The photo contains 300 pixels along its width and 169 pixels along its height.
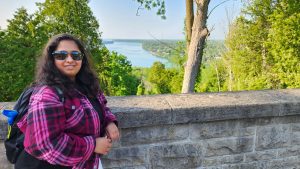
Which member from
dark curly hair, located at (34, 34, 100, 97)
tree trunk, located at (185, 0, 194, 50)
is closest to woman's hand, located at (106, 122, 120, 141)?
dark curly hair, located at (34, 34, 100, 97)

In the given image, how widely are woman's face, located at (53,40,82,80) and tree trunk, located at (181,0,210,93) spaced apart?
17.1 ft

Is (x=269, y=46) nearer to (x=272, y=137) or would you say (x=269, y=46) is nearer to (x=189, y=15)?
(x=189, y=15)

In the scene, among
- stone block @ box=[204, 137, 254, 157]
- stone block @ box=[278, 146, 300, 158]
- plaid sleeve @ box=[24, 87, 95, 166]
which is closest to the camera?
plaid sleeve @ box=[24, 87, 95, 166]

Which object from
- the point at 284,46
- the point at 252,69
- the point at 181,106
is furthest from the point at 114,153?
the point at 252,69

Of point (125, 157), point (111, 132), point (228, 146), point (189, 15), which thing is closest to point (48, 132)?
point (111, 132)

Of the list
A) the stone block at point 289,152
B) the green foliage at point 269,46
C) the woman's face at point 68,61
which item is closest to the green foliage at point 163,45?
the green foliage at point 269,46

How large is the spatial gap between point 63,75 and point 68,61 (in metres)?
Result: 0.08

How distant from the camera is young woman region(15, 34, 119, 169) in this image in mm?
1358

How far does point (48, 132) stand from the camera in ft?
4.43

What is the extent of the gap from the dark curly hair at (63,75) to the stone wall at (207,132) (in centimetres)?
42

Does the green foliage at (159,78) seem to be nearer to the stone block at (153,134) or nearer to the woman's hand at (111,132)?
the stone block at (153,134)

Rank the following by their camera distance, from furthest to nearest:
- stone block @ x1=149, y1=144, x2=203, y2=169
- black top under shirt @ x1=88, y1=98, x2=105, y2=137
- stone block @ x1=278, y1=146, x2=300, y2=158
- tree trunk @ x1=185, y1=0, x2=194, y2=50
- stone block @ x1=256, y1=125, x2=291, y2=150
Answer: tree trunk @ x1=185, y1=0, x2=194, y2=50, stone block @ x1=278, y1=146, x2=300, y2=158, stone block @ x1=256, y1=125, x2=291, y2=150, stone block @ x1=149, y1=144, x2=203, y2=169, black top under shirt @ x1=88, y1=98, x2=105, y2=137

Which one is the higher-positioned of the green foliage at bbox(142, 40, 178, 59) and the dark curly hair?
the green foliage at bbox(142, 40, 178, 59)

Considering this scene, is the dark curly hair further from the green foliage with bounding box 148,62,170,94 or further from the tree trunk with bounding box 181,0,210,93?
the green foliage with bounding box 148,62,170,94
